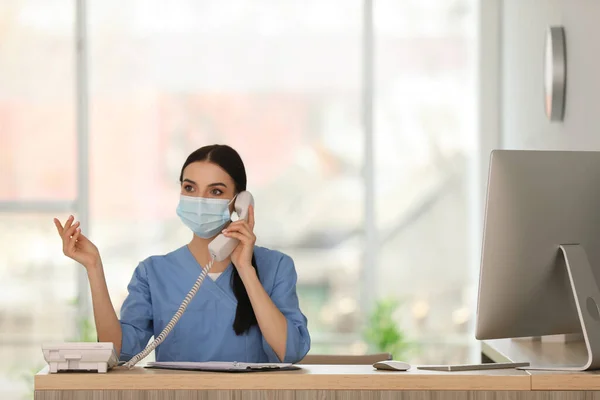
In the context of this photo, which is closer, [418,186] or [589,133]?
[589,133]

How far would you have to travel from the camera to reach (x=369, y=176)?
5.07 metres

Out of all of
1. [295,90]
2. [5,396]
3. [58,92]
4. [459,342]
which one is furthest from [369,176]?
[5,396]

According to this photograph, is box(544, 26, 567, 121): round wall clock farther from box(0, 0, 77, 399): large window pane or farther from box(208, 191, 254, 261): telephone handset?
box(0, 0, 77, 399): large window pane

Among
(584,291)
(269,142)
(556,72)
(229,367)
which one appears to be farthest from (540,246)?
(269,142)

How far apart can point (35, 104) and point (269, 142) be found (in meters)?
1.30

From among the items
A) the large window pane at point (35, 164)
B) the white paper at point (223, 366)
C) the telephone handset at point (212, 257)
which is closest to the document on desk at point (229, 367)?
the white paper at point (223, 366)

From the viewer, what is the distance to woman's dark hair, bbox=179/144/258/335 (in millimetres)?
2385

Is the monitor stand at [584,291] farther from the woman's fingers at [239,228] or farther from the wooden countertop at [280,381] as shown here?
the woman's fingers at [239,228]

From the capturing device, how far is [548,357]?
2543 mm

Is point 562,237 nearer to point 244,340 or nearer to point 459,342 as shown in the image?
point 244,340

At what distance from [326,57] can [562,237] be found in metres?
3.08

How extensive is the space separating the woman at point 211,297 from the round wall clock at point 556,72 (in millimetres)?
1685

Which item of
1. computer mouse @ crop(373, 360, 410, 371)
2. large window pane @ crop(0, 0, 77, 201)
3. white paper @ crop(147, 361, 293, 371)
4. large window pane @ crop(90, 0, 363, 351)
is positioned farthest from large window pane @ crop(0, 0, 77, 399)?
computer mouse @ crop(373, 360, 410, 371)

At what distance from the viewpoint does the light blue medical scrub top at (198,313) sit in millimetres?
2387
